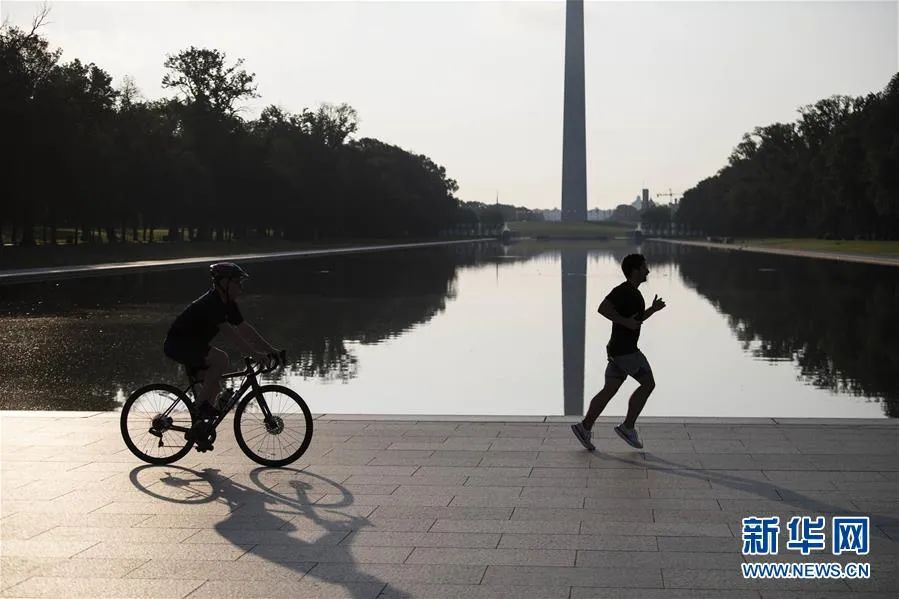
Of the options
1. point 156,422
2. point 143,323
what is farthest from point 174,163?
point 156,422

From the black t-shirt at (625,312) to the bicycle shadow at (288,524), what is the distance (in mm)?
2517

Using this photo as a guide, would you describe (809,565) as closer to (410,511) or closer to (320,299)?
(410,511)

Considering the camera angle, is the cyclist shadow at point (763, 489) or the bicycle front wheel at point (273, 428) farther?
the bicycle front wheel at point (273, 428)

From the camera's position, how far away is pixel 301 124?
340 feet

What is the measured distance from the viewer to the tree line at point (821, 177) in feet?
234

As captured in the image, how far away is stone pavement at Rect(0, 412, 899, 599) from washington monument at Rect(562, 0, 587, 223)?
122789mm

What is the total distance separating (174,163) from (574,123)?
73929 mm

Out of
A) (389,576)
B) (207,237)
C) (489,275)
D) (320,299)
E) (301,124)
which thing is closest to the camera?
(389,576)

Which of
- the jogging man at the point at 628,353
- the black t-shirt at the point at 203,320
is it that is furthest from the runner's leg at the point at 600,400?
the black t-shirt at the point at 203,320

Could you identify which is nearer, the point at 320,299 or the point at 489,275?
the point at 320,299

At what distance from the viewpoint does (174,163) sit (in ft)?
239

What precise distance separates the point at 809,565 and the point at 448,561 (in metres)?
1.85

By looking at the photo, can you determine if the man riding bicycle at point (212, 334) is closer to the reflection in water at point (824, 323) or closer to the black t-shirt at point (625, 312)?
the black t-shirt at point (625, 312)

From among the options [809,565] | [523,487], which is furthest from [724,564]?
[523,487]
